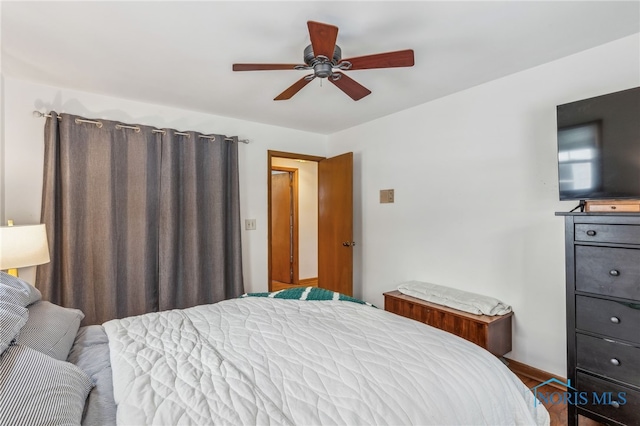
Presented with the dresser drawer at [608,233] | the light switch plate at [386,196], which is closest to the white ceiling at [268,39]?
the light switch plate at [386,196]

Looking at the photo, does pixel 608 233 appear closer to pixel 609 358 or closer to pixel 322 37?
pixel 609 358

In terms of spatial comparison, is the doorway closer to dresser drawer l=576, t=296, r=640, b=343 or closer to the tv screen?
the tv screen

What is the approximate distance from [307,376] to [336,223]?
2.93 m

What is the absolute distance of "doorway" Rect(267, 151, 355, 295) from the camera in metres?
3.85

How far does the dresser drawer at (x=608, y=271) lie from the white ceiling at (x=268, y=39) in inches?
52.3

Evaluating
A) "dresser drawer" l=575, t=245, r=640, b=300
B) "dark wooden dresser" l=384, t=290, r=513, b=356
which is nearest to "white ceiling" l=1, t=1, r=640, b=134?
"dresser drawer" l=575, t=245, r=640, b=300

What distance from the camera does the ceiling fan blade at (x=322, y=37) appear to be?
4.94 feet

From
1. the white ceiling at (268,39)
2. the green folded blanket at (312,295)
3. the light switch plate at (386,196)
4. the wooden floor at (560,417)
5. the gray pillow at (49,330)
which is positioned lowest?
the wooden floor at (560,417)

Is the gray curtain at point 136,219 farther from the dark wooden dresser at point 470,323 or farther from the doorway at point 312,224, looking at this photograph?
the dark wooden dresser at point 470,323

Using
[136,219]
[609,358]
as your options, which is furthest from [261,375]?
[136,219]

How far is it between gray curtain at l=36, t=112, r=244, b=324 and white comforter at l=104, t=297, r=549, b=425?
142cm

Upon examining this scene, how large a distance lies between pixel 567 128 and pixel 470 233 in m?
1.10

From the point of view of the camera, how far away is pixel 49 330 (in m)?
1.31

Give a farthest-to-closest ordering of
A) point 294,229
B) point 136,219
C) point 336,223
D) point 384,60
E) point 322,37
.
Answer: point 294,229 → point 336,223 → point 136,219 → point 384,60 → point 322,37
